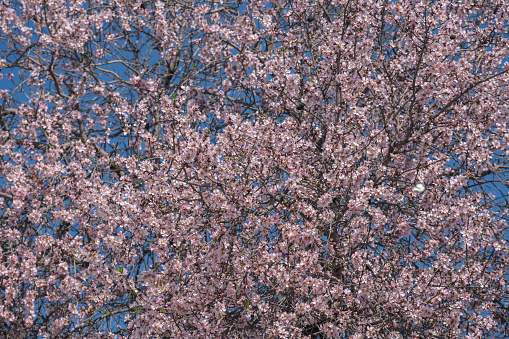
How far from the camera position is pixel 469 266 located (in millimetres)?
6578

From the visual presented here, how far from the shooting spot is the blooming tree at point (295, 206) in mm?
6004

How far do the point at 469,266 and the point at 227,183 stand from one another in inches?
124

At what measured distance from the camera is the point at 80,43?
898 cm

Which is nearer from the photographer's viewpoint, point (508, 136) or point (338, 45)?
point (508, 136)

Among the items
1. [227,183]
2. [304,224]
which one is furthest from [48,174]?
[304,224]

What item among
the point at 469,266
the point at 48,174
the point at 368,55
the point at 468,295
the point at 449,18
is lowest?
the point at 468,295

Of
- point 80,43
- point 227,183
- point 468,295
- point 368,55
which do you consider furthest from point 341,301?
point 80,43

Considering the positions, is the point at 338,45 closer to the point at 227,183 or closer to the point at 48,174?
the point at 227,183

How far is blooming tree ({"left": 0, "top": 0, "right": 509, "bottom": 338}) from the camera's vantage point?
6.00 metres

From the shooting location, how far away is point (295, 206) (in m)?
6.21

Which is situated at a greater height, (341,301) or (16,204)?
(16,204)

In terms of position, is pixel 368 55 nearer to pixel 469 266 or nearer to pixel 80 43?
pixel 469 266

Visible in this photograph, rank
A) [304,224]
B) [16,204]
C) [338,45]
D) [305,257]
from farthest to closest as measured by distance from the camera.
Result: [16,204] → [338,45] → [304,224] → [305,257]

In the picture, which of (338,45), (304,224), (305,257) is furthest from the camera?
(338,45)
